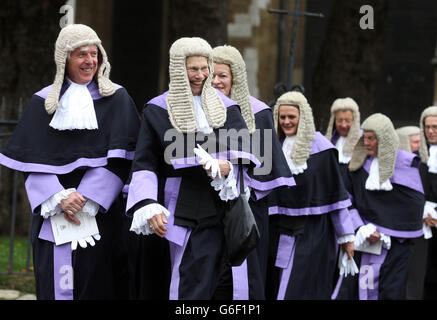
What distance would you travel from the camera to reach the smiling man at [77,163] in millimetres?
7043

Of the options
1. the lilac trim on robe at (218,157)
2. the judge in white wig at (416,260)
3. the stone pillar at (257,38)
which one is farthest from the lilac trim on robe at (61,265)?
the stone pillar at (257,38)

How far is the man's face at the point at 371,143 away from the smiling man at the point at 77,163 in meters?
3.25

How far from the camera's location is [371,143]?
390 inches

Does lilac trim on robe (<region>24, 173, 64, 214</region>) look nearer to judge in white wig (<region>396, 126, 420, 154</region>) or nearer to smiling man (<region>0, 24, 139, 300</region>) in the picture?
smiling man (<region>0, 24, 139, 300</region>)

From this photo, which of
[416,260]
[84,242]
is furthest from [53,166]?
[416,260]

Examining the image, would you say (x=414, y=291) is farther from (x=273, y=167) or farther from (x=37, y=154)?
(x=37, y=154)

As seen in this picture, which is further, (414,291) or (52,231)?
(414,291)

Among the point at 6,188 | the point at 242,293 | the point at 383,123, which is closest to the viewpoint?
the point at 242,293

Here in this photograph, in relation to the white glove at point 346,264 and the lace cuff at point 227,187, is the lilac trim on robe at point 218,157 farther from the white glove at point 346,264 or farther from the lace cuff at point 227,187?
the white glove at point 346,264

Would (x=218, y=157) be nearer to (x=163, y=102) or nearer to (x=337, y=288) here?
(x=163, y=102)

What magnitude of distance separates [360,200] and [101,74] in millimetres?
3468

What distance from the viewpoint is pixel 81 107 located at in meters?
7.08

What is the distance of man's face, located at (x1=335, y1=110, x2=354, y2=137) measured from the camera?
10719 millimetres

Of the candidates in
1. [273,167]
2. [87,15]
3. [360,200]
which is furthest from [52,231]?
[87,15]
